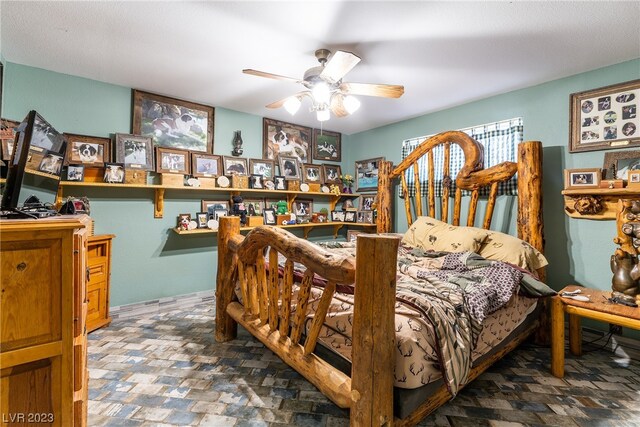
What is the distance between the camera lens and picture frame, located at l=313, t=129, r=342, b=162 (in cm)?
428

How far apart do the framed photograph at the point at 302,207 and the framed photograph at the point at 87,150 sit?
7.45 feet

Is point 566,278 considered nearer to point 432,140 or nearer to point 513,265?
point 513,265

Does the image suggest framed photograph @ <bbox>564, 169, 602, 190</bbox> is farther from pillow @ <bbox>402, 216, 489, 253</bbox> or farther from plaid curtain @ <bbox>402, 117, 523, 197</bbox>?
pillow @ <bbox>402, 216, 489, 253</bbox>

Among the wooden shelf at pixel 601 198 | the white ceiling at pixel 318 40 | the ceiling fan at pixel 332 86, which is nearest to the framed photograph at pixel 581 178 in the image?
the wooden shelf at pixel 601 198

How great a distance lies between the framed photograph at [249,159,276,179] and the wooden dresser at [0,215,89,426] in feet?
9.17

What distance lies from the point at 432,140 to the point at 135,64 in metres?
3.09

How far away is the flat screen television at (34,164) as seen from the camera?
1.21 m

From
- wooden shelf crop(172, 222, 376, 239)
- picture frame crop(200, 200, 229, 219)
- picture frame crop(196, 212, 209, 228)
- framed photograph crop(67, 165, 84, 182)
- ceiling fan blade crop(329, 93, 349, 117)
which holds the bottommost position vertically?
wooden shelf crop(172, 222, 376, 239)

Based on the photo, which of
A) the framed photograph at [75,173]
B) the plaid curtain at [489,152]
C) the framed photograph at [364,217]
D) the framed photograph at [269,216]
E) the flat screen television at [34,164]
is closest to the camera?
the flat screen television at [34,164]

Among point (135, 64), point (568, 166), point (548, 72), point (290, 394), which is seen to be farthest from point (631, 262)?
point (135, 64)

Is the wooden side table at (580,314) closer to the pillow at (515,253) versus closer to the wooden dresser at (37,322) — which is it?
the pillow at (515,253)

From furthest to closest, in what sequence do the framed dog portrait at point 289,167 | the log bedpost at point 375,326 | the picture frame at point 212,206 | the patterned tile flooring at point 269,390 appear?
the framed dog portrait at point 289,167, the picture frame at point 212,206, the patterned tile flooring at point 269,390, the log bedpost at point 375,326

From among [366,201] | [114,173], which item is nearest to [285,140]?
[366,201]

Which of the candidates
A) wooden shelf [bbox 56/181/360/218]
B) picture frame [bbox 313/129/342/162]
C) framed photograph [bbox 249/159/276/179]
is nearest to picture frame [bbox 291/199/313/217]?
wooden shelf [bbox 56/181/360/218]
